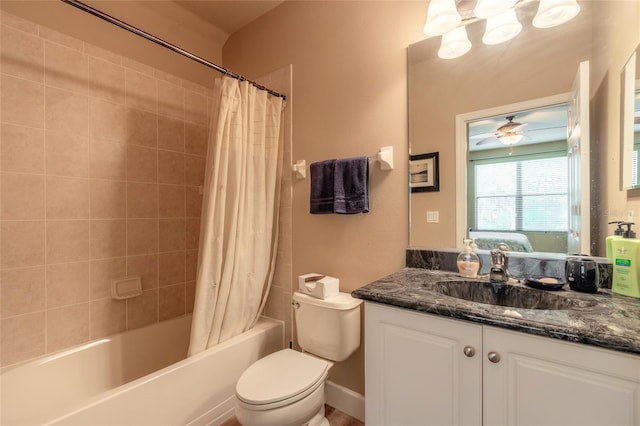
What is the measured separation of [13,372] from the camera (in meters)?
1.33

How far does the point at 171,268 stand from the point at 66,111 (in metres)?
1.14

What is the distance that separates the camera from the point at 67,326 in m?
1.56

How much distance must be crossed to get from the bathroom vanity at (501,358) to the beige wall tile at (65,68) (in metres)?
1.95

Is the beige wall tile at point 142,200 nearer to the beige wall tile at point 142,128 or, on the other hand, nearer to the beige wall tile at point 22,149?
the beige wall tile at point 142,128

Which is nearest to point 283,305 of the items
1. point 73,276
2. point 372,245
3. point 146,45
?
point 372,245

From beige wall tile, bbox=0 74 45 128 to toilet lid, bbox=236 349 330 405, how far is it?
1699mm

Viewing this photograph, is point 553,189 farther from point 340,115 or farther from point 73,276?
point 73,276

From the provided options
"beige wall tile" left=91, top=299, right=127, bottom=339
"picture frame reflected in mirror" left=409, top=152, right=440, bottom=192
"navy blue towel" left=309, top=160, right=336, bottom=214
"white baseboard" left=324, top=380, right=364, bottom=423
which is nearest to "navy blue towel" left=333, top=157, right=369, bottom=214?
"navy blue towel" left=309, top=160, right=336, bottom=214

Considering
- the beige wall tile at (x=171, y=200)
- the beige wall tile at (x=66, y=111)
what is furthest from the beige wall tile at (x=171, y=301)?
the beige wall tile at (x=66, y=111)

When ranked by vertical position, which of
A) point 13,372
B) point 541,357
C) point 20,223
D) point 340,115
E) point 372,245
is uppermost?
point 340,115

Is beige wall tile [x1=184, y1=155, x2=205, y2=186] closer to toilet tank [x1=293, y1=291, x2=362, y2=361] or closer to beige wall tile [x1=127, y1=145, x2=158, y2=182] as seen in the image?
beige wall tile [x1=127, y1=145, x2=158, y2=182]

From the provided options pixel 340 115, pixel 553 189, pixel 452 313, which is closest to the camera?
pixel 452 313

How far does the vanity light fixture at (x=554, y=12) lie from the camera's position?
3.69 feet

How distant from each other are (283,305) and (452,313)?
1314 millimetres
